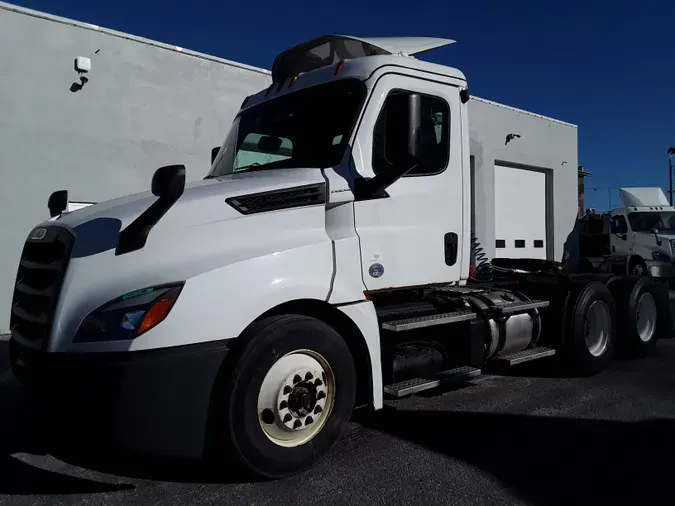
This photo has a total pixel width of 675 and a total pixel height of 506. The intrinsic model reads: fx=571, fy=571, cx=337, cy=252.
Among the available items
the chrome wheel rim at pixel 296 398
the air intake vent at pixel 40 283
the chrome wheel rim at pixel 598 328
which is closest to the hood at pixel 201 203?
the air intake vent at pixel 40 283

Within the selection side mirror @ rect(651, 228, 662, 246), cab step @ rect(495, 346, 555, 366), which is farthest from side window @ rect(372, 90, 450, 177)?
side mirror @ rect(651, 228, 662, 246)

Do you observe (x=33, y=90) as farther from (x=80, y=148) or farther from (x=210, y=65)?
(x=210, y=65)

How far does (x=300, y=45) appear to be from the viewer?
5023 mm

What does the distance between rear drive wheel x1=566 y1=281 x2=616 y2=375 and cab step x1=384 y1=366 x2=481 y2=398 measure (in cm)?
176

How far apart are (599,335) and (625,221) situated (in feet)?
41.7

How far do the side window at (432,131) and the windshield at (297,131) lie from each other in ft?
0.75

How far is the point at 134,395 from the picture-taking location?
2977mm

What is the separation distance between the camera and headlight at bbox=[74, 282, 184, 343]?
301 centimetres

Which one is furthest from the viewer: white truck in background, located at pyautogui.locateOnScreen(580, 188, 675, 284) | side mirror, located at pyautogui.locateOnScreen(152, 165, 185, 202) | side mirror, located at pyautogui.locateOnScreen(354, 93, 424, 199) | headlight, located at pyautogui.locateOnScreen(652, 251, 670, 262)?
white truck in background, located at pyautogui.locateOnScreen(580, 188, 675, 284)

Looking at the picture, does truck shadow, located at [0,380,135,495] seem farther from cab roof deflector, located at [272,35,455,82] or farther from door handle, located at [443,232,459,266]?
cab roof deflector, located at [272,35,455,82]

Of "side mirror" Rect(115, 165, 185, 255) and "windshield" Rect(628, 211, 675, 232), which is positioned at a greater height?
"windshield" Rect(628, 211, 675, 232)

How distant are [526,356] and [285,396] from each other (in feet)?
9.32

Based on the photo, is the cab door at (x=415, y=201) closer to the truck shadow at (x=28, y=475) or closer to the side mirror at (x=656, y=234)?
the truck shadow at (x=28, y=475)

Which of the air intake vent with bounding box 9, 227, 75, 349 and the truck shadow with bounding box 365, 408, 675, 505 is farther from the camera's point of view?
the truck shadow with bounding box 365, 408, 675, 505
